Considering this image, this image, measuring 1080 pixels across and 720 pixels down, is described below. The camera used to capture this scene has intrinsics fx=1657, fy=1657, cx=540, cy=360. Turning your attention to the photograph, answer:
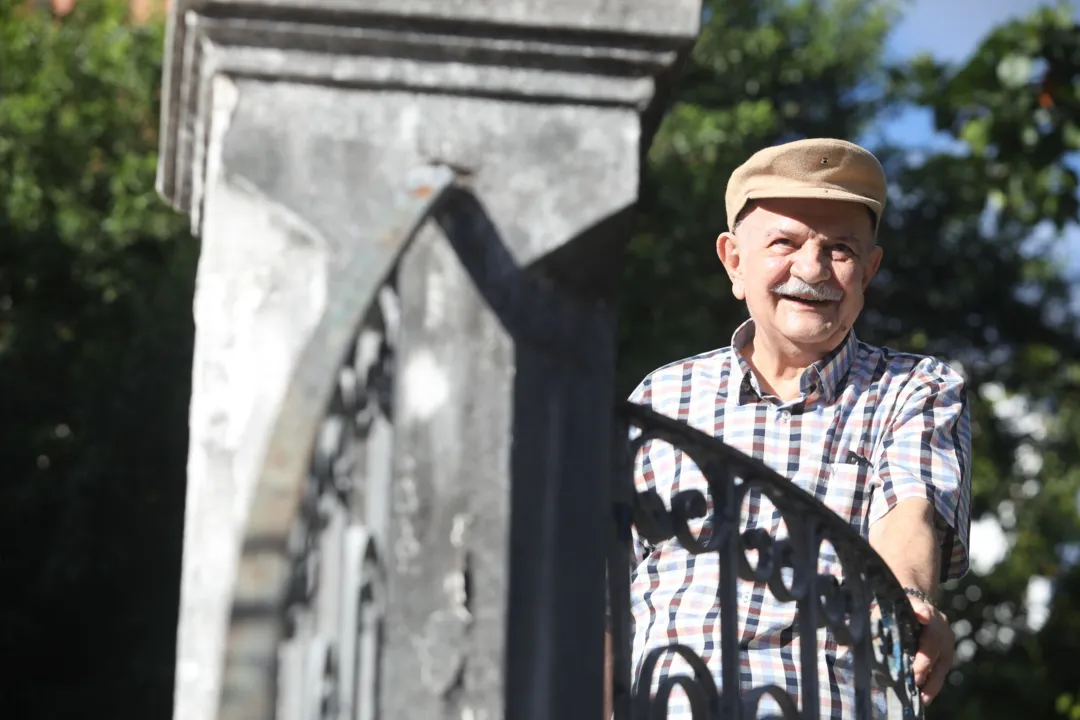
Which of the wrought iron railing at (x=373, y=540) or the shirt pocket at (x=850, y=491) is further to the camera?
the shirt pocket at (x=850, y=491)

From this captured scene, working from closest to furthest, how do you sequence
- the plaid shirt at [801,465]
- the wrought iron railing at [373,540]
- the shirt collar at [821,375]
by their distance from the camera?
the wrought iron railing at [373,540], the plaid shirt at [801,465], the shirt collar at [821,375]

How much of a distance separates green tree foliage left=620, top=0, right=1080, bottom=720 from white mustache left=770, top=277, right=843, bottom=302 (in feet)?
32.1

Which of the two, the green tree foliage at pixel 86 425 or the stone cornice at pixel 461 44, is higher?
the green tree foliage at pixel 86 425

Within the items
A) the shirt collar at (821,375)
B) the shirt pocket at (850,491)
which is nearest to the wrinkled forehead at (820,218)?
the shirt collar at (821,375)

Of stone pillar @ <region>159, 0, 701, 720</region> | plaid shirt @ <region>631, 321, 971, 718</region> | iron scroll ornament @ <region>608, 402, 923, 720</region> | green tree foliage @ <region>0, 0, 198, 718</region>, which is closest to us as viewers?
stone pillar @ <region>159, 0, 701, 720</region>

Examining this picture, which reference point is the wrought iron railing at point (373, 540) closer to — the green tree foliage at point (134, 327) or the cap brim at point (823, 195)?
the cap brim at point (823, 195)

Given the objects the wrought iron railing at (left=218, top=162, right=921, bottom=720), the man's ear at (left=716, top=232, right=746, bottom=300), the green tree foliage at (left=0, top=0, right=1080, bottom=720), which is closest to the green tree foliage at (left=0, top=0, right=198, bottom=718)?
the green tree foliage at (left=0, top=0, right=1080, bottom=720)

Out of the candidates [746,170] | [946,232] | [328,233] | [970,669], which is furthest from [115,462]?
[328,233]

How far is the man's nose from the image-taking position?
3268 millimetres

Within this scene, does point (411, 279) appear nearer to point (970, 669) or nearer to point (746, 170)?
point (746, 170)

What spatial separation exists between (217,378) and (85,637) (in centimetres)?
1209

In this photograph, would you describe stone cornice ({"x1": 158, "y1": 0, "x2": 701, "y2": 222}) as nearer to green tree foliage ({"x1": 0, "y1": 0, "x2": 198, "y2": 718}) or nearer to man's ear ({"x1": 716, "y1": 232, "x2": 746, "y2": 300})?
man's ear ({"x1": 716, "y1": 232, "x2": 746, "y2": 300})

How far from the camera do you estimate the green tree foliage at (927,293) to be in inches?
581

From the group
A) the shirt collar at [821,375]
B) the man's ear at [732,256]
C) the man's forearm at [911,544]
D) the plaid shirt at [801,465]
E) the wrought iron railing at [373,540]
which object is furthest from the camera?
the man's ear at [732,256]
